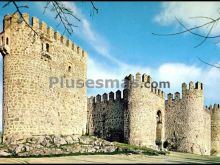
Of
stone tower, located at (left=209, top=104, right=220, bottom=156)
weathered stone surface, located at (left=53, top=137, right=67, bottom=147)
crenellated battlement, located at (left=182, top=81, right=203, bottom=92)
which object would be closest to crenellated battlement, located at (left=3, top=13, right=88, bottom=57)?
weathered stone surface, located at (left=53, top=137, right=67, bottom=147)

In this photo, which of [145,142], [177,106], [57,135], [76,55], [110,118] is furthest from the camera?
[177,106]

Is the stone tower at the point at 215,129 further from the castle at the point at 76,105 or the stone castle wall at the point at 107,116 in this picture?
the stone castle wall at the point at 107,116

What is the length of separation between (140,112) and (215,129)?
44.1ft

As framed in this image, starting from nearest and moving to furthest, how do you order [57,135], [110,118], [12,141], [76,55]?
[12,141] < [57,135] < [76,55] < [110,118]

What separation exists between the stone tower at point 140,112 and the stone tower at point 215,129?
10747 millimetres

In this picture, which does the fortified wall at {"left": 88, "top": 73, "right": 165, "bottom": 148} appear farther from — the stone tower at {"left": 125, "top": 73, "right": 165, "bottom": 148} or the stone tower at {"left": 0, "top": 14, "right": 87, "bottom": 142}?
the stone tower at {"left": 0, "top": 14, "right": 87, "bottom": 142}

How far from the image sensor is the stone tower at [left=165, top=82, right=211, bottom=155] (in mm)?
35312

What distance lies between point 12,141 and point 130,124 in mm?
11856

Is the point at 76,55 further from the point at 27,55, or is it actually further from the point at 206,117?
the point at 206,117

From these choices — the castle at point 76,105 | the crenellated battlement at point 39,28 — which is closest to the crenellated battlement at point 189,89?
the castle at point 76,105

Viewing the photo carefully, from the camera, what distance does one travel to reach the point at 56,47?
82.4ft

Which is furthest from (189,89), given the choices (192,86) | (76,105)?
(76,105)

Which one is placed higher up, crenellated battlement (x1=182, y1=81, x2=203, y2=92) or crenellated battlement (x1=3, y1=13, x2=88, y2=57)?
crenellated battlement (x1=3, y1=13, x2=88, y2=57)

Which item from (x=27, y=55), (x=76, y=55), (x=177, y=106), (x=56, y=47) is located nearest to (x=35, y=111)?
(x=27, y=55)
